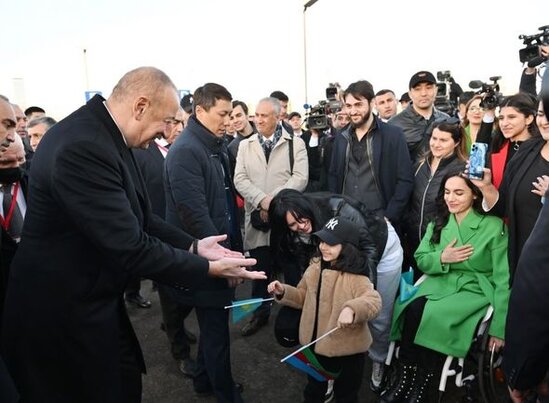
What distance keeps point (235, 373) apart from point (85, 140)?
2334 mm

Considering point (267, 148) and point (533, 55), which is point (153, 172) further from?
point (533, 55)

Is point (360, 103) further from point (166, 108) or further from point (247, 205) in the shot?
point (166, 108)

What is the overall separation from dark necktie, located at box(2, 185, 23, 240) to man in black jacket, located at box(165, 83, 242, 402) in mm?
875

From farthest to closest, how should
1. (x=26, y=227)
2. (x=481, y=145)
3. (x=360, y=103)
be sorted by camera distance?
(x=360, y=103) < (x=481, y=145) < (x=26, y=227)

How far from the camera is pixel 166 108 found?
1.76 m

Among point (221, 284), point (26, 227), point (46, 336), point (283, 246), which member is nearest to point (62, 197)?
point (26, 227)

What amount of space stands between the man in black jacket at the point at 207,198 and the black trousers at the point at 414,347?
3.61 ft

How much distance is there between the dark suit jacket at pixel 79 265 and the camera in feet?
5.07

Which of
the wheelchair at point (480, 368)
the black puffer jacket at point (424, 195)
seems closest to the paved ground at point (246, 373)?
the wheelchair at point (480, 368)

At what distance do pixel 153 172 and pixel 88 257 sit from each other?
2.36m

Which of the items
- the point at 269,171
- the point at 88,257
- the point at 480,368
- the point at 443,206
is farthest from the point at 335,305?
the point at 269,171

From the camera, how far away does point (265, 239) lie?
396 centimetres

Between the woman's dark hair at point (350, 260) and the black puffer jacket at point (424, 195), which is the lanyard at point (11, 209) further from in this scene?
the black puffer jacket at point (424, 195)

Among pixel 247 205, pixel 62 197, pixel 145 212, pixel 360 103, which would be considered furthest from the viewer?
pixel 247 205
